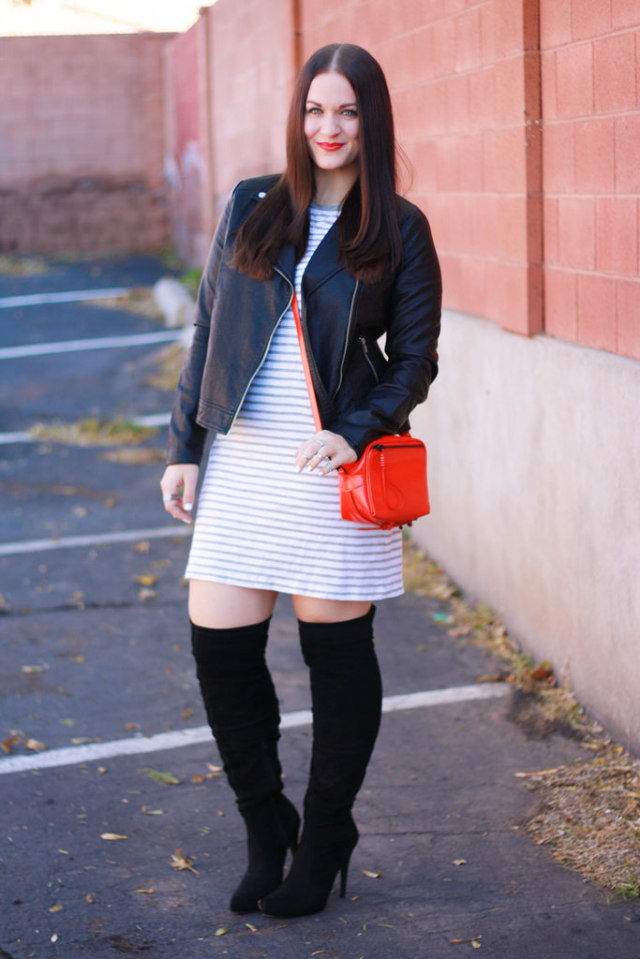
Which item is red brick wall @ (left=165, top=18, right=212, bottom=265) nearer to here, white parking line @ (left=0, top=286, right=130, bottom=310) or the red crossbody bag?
white parking line @ (left=0, top=286, right=130, bottom=310)

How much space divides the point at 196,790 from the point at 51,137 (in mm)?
17825

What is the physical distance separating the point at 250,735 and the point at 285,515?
1.77 feet

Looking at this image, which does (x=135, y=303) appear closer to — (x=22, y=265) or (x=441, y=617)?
(x=22, y=265)

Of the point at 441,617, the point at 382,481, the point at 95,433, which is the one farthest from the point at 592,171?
the point at 95,433

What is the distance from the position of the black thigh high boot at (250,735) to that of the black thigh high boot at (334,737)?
0.09 m

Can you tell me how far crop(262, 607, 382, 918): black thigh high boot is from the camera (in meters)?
2.72

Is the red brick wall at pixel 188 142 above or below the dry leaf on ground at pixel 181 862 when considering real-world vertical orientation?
above

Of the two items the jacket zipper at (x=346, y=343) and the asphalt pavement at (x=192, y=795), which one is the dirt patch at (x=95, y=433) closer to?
the asphalt pavement at (x=192, y=795)

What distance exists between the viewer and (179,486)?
2.86 meters

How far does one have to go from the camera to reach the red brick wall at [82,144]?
19.5m

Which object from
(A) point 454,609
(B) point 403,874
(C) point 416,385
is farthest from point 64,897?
(A) point 454,609

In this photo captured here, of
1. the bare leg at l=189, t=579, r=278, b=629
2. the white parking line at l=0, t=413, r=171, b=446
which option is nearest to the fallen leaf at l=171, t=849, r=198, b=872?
the bare leg at l=189, t=579, r=278, b=629

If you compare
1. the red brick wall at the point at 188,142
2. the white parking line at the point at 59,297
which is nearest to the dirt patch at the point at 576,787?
the red brick wall at the point at 188,142

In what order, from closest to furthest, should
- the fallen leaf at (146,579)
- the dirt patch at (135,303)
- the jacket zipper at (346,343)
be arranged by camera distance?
1. the jacket zipper at (346,343)
2. the fallen leaf at (146,579)
3. the dirt patch at (135,303)
